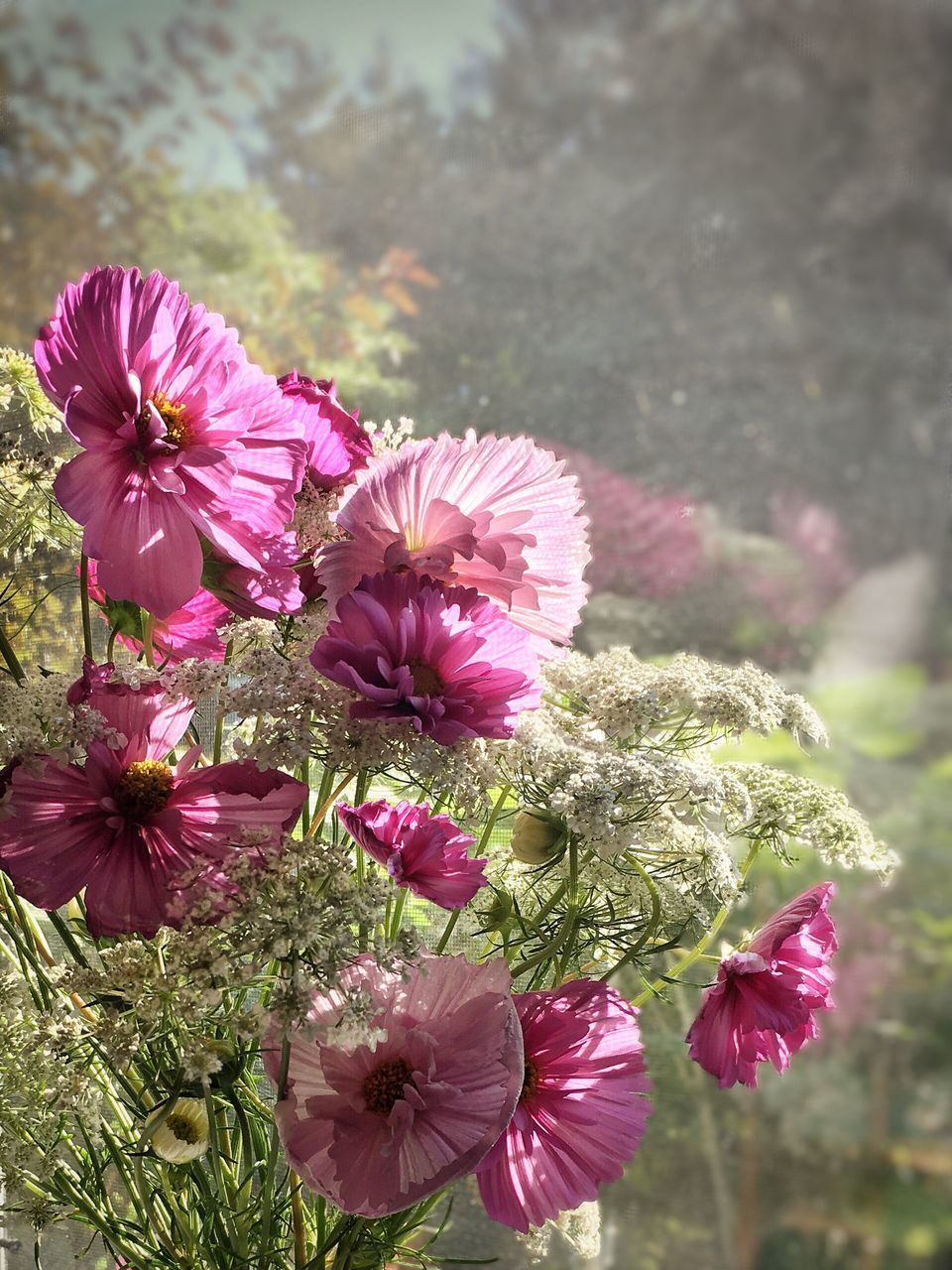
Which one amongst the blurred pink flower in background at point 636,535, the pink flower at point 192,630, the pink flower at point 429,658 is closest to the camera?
the pink flower at point 429,658

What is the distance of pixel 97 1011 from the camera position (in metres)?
0.48

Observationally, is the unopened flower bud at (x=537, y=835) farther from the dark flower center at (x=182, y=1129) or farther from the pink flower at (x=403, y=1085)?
the dark flower center at (x=182, y=1129)

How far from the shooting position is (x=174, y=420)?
42 centimetres

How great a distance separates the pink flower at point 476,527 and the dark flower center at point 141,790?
89 millimetres

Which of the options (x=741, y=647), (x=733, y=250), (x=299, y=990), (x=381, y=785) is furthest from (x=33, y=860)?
(x=733, y=250)

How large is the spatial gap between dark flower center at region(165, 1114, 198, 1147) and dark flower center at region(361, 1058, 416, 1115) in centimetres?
7

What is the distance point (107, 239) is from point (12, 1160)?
1378 millimetres

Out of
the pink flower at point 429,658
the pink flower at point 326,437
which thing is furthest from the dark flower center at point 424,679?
the pink flower at point 326,437

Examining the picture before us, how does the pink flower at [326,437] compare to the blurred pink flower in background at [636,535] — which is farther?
the blurred pink flower in background at [636,535]

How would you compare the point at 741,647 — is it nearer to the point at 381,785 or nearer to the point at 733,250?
the point at 733,250

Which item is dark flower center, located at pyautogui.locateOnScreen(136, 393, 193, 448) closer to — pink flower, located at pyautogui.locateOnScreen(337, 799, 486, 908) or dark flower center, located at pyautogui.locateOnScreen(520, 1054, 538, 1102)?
pink flower, located at pyautogui.locateOnScreen(337, 799, 486, 908)

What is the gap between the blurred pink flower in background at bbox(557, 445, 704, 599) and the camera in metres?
1.30

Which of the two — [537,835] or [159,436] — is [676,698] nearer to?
[537,835]

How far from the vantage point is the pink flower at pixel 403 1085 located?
39 cm
